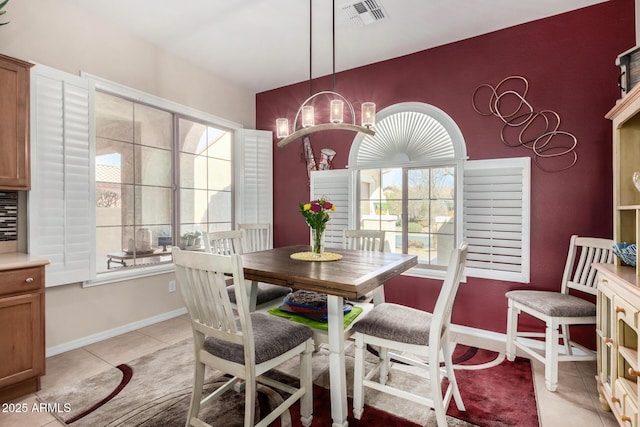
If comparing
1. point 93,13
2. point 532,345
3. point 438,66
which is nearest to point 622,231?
point 532,345

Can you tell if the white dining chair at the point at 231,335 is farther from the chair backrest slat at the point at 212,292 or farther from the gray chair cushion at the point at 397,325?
the gray chair cushion at the point at 397,325

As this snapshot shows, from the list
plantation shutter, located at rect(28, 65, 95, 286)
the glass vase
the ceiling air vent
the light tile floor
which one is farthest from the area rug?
the ceiling air vent

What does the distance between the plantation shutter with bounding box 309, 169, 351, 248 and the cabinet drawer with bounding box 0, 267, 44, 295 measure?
275cm

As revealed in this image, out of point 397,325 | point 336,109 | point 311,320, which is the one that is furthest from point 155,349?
point 336,109

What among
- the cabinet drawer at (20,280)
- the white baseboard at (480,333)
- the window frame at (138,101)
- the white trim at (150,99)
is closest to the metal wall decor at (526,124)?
the white baseboard at (480,333)

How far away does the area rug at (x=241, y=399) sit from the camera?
6.13ft

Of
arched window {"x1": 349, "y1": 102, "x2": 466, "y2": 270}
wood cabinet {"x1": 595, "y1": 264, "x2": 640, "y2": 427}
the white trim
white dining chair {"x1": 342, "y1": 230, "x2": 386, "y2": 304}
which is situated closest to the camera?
wood cabinet {"x1": 595, "y1": 264, "x2": 640, "y2": 427}

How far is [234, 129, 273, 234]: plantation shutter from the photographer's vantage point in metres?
4.33

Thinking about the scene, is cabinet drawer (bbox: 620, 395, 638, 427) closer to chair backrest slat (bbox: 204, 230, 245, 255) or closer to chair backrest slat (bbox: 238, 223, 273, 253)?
chair backrest slat (bbox: 204, 230, 245, 255)

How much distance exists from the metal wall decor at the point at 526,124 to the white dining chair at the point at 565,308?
71cm

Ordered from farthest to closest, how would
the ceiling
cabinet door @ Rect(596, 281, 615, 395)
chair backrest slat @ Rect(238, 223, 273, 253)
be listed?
chair backrest slat @ Rect(238, 223, 273, 253), the ceiling, cabinet door @ Rect(596, 281, 615, 395)

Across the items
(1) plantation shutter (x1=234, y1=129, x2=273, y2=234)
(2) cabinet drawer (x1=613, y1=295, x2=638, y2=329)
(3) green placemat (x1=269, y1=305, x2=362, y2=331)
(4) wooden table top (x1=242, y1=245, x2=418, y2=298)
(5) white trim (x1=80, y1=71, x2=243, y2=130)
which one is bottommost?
(3) green placemat (x1=269, y1=305, x2=362, y2=331)

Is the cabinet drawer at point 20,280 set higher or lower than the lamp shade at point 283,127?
lower

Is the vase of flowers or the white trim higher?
the white trim
